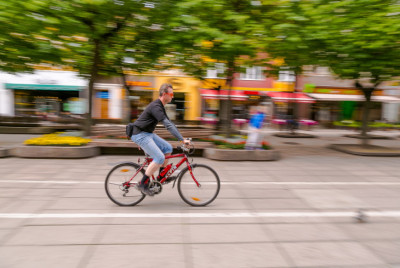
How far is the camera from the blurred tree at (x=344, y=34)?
9.28m

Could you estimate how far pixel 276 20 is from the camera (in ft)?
35.4

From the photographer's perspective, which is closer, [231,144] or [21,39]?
[21,39]

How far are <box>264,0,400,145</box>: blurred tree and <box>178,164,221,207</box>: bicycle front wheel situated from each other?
5.96 m

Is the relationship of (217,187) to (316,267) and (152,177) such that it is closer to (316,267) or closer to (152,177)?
(152,177)

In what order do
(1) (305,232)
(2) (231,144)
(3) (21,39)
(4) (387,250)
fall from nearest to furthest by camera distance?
(4) (387,250) → (1) (305,232) → (3) (21,39) → (2) (231,144)

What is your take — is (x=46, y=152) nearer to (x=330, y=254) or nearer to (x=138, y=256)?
(x=138, y=256)

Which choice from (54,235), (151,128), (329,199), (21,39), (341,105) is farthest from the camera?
(341,105)

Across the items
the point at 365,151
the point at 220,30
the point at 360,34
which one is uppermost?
the point at 220,30

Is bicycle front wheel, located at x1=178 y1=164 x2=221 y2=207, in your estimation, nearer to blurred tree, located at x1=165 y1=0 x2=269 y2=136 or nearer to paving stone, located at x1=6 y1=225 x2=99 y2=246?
paving stone, located at x1=6 y1=225 x2=99 y2=246

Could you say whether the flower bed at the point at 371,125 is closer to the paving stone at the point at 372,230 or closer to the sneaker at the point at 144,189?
the paving stone at the point at 372,230

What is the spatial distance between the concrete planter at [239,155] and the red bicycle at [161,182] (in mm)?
4274

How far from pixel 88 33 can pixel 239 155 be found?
5.89m

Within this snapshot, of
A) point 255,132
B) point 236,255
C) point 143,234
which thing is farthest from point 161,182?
point 255,132

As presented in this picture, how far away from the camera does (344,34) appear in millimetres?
9578
